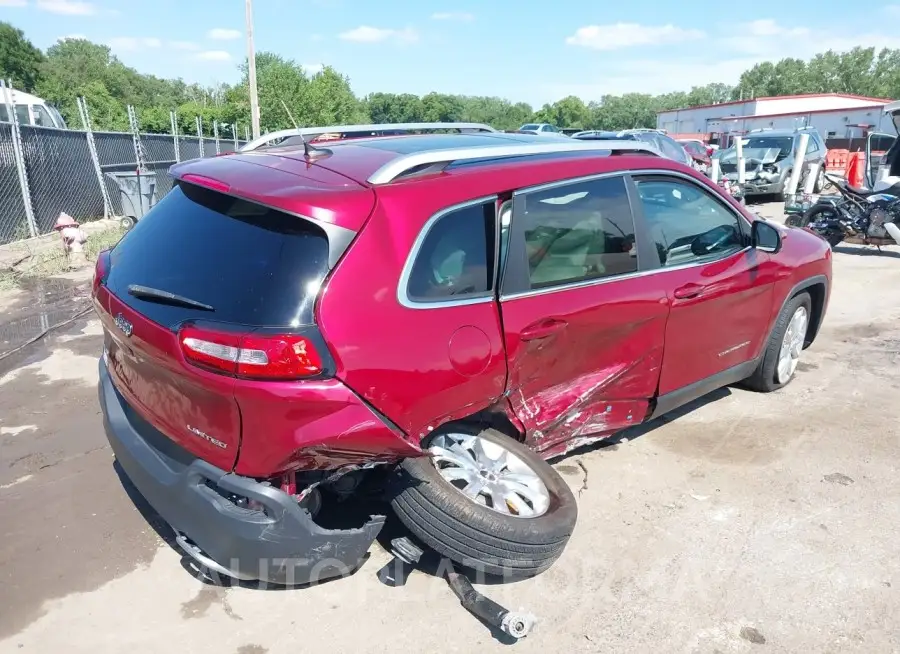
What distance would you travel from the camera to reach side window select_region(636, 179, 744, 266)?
3715mm

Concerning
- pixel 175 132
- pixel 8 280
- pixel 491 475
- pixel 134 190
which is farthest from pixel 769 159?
pixel 491 475

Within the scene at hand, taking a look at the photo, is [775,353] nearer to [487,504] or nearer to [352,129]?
[487,504]

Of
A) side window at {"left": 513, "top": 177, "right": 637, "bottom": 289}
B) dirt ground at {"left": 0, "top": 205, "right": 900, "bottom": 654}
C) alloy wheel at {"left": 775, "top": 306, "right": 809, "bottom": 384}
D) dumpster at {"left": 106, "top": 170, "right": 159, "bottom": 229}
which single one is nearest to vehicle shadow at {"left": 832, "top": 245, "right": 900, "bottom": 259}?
alloy wheel at {"left": 775, "top": 306, "right": 809, "bottom": 384}

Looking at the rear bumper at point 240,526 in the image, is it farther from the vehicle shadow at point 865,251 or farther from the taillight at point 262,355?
the vehicle shadow at point 865,251

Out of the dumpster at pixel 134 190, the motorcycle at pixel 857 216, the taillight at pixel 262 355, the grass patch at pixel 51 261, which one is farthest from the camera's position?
the dumpster at pixel 134 190

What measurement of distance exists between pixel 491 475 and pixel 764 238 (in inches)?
95.1

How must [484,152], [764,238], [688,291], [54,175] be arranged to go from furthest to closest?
[54,175] < [764,238] < [688,291] < [484,152]

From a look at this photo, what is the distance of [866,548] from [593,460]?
140 cm

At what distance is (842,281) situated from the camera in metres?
A: 8.77

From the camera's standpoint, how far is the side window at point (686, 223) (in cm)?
371

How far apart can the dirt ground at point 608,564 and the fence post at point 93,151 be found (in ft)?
29.7

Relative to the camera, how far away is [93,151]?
41.0 ft

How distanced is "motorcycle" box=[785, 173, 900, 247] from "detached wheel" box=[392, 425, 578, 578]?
29.2 feet

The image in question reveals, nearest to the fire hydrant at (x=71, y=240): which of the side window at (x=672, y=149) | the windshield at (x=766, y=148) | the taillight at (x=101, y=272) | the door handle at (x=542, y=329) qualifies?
the taillight at (x=101, y=272)
